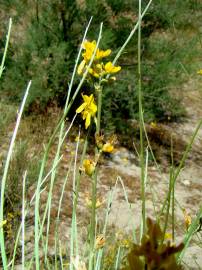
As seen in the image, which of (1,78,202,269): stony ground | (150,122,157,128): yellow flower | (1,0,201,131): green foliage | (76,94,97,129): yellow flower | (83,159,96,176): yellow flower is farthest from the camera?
(150,122,157,128): yellow flower

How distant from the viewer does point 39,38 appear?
16.0 feet

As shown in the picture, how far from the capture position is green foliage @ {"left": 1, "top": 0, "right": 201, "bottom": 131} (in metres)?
4.87

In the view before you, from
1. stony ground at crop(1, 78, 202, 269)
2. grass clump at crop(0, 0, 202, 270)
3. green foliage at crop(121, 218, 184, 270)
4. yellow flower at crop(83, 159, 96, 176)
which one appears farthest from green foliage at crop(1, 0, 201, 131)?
green foliage at crop(121, 218, 184, 270)

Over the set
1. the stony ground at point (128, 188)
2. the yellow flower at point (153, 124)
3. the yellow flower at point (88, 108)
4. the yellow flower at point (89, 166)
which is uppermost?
the yellow flower at point (88, 108)

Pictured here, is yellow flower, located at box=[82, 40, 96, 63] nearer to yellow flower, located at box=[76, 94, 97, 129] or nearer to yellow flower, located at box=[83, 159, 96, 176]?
yellow flower, located at box=[76, 94, 97, 129]

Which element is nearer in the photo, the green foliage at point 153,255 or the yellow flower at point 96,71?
the green foliage at point 153,255

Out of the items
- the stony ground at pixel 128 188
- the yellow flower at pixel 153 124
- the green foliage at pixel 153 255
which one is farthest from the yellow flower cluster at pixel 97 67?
the yellow flower at pixel 153 124

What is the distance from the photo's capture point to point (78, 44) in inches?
199

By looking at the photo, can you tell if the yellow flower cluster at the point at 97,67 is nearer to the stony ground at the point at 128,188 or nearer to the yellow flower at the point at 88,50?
the yellow flower at the point at 88,50

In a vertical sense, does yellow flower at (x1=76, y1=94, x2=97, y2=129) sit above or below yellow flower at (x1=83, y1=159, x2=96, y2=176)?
above

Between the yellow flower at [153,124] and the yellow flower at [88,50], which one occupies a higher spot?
the yellow flower at [88,50]

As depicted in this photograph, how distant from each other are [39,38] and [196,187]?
198cm

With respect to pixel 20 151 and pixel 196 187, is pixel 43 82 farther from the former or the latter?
pixel 20 151

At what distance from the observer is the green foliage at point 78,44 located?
192 inches
